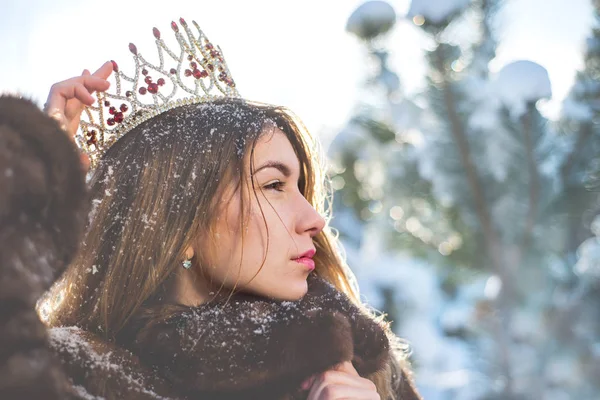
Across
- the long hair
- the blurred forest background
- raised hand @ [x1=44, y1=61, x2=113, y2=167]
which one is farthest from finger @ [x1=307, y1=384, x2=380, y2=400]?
the blurred forest background

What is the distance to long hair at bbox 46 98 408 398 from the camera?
1063 millimetres

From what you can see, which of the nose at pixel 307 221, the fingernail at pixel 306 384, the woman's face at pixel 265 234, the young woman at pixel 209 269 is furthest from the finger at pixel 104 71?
the fingernail at pixel 306 384

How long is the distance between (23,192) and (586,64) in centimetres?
152

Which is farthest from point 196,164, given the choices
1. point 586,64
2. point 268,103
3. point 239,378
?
point 586,64

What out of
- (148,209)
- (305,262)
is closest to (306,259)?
(305,262)

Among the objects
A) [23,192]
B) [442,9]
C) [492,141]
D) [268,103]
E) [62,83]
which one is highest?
[442,9]

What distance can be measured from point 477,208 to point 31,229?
4.48 ft

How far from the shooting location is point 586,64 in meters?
1.80

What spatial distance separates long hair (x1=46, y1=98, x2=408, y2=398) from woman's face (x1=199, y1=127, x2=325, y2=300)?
22 millimetres

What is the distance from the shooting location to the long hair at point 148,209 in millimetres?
1063

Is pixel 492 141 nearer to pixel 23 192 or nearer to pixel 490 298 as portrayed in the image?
pixel 490 298

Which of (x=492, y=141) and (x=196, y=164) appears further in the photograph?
(x=492, y=141)

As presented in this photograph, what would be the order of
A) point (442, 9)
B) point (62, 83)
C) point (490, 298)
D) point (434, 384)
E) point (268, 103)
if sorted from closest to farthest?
point (62, 83)
point (268, 103)
point (442, 9)
point (490, 298)
point (434, 384)

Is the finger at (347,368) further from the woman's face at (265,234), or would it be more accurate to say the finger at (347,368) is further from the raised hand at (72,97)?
the raised hand at (72,97)
